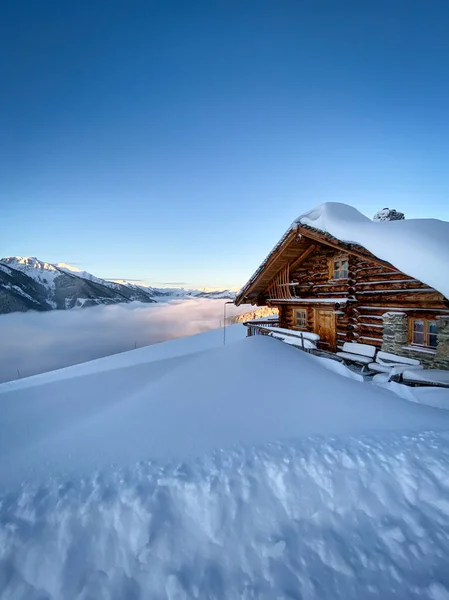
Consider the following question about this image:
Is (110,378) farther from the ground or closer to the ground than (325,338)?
closer to the ground

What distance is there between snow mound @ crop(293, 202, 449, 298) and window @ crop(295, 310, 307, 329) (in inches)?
208

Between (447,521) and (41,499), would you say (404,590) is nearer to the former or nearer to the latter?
(447,521)

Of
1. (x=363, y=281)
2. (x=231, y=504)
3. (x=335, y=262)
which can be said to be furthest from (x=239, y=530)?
(x=335, y=262)

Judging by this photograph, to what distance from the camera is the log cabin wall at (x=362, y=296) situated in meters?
8.37

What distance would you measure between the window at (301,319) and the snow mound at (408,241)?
5295 mm

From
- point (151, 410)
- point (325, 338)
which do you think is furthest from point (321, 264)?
point (151, 410)

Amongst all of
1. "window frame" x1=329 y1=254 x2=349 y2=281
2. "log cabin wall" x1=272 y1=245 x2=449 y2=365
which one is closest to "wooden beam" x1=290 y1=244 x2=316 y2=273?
"log cabin wall" x1=272 y1=245 x2=449 y2=365

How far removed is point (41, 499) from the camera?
10.9 ft

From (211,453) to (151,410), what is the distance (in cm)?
231

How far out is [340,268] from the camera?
36.6ft

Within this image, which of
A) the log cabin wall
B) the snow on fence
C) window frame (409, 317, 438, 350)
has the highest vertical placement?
the log cabin wall

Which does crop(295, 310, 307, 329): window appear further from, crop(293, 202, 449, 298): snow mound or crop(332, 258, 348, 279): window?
crop(293, 202, 449, 298): snow mound

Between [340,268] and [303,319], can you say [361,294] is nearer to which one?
[340,268]

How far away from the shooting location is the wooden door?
11516 millimetres
